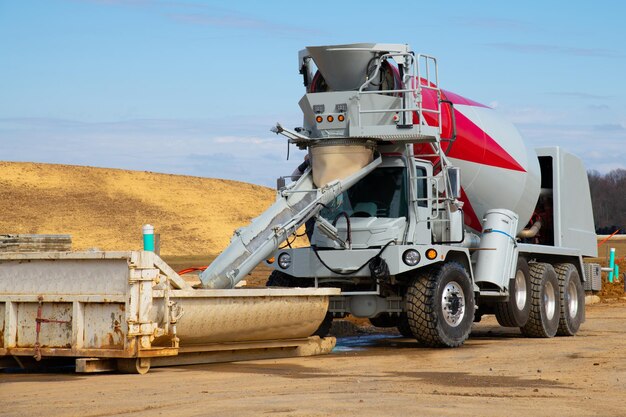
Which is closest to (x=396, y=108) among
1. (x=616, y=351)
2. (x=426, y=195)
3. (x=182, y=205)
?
(x=426, y=195)

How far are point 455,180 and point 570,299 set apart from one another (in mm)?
4313

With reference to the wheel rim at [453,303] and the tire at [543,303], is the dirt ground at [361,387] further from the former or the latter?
the tire at [543,303]

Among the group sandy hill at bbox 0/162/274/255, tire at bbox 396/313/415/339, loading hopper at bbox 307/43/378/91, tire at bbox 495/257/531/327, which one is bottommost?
tire at bbox 396/313/415/339

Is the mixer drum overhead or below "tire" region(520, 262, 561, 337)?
overhead

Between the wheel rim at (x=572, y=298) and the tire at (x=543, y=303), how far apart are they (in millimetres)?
557

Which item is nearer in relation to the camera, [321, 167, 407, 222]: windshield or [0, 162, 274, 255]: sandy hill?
[321, 167, 407, 222]: windshield

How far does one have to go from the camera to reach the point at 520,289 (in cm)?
1816

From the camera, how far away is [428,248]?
15297mm

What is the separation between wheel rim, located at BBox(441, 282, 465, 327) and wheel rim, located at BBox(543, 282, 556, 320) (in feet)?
10.9

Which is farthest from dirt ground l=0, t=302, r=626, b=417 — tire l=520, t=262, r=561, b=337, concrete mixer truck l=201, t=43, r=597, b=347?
tire l=520, t=262, r=561, b=337

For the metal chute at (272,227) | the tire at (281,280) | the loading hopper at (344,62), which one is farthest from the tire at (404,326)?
the loading hopper at (344,62)

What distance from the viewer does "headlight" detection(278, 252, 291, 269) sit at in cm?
1602

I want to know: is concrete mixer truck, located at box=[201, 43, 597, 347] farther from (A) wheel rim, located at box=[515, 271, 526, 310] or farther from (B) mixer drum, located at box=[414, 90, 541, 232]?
(A) wheel rim, located at box=[515, 271, 526, 310]

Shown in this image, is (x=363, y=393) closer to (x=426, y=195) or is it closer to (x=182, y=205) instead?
(x=426, y=195)
